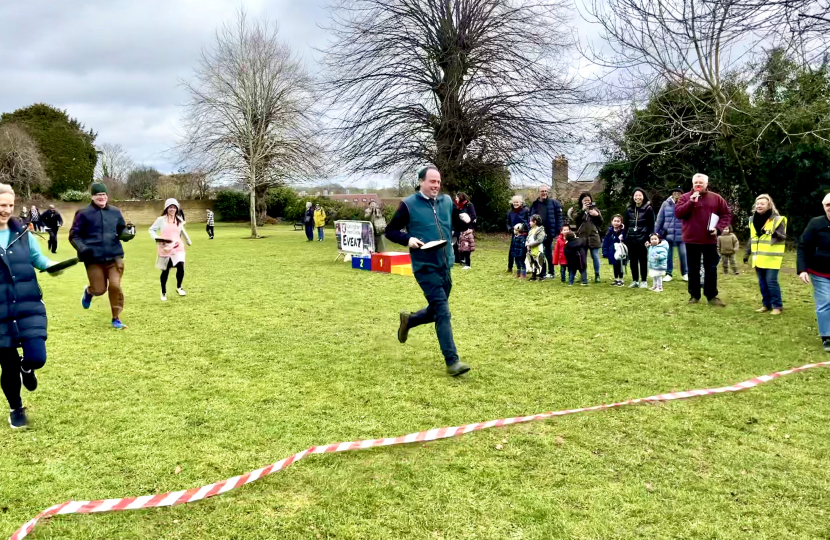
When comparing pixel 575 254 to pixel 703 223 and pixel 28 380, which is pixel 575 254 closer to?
pixel 703 223

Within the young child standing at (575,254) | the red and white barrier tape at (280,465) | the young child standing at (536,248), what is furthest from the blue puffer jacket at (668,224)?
the red and white barrier tape at (280,465)

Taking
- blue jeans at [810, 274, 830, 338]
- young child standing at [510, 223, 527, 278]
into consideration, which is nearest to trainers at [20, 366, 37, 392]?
blue jeans at [810, 274, 830, 338]

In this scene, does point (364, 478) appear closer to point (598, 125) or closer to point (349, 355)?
point (349, 355)

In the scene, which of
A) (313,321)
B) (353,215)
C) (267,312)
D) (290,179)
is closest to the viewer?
(313,321)

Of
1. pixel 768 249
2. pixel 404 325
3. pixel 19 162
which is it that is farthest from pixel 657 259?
pixel 19 162

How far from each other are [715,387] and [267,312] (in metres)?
6.61

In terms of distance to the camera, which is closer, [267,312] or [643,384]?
[643,384]

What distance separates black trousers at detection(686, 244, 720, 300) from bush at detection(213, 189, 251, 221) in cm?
4218

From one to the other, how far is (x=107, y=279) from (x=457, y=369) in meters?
5.51

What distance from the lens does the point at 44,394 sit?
5.42 m

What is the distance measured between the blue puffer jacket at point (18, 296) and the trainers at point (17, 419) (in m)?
0.59

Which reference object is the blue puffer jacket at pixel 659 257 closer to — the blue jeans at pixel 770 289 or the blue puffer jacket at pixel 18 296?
the blue jeans at pixel 770 289

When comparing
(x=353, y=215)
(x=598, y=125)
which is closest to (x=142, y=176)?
(x=353, y=215)

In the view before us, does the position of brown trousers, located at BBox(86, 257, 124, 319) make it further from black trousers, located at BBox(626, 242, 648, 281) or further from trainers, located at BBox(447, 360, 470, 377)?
black trousers, located at BBox(626, 242, 648, 281)
